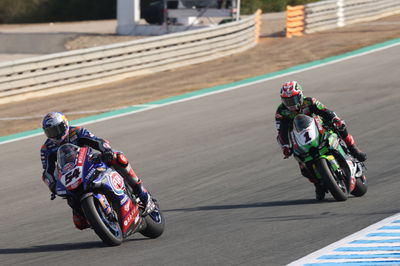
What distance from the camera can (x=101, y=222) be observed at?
8.36 metres

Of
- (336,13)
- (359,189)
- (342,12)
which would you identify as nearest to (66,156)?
(359,189)

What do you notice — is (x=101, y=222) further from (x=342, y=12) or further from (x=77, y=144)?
(x=342, y=12)

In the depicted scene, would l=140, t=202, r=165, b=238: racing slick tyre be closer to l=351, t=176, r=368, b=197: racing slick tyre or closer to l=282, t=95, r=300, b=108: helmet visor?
l=282, t=95, r=300, b=108: helmet visor

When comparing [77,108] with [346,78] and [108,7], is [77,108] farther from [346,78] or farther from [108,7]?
[108,7]

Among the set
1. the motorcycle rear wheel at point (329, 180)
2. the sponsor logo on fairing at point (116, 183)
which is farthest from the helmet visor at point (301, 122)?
the sponsor logo on fairing at point (116, 183)

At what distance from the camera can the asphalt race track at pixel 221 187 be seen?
864cm

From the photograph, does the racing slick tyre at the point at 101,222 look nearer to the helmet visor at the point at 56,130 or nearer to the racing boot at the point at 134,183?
the racing boot at the point at 134,183

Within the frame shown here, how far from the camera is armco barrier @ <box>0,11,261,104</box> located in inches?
888

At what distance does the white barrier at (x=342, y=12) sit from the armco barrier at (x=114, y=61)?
362cm

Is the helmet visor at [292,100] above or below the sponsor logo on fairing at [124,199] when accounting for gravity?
above

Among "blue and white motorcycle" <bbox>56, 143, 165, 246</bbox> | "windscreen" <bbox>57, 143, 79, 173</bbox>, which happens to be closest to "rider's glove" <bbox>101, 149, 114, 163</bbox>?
"blue and white motorcycle" <bbox>56, 143, 165, 246</bbox>

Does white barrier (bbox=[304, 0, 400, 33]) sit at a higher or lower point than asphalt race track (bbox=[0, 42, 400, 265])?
lower

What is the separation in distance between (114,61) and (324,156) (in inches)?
608

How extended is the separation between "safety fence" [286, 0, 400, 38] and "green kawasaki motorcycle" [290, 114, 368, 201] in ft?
71.9
